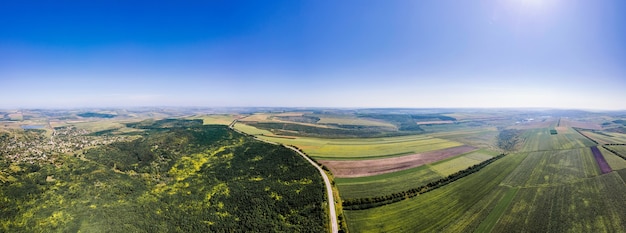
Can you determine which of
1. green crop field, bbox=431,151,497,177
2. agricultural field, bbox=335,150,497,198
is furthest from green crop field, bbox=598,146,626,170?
agricultural field, bbox=335,150,497,198

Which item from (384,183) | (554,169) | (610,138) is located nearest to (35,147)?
(384,183)

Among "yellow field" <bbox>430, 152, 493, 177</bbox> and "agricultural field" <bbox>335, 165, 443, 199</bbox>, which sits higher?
"yellow field" <bbox>430, 152, 493, 177</bbox>

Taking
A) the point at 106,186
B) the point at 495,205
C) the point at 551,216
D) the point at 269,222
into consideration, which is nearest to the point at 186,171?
the point at 106,186

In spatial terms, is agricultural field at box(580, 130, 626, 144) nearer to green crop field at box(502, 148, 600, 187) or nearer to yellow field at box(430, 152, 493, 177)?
green crop field at box(502, 148, 600, 187)

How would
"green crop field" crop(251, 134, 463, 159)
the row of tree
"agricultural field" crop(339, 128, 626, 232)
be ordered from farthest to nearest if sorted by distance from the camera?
"green crop field" crop(251, 134, 463, 159) → the row of tree → "agricultural field" crop(339, 128, 626, 232)

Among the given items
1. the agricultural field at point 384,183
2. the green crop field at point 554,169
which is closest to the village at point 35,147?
the agricultural field at point 384,183

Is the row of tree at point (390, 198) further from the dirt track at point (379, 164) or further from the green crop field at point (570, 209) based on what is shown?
the green crop field at point (570, 209)
